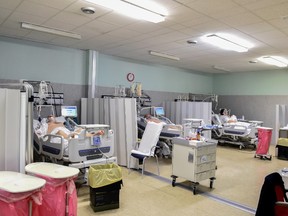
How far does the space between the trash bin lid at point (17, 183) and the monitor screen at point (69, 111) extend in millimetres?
3414

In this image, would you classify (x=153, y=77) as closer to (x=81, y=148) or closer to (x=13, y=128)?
(x=81, y=148)

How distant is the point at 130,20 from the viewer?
3971 millimetres

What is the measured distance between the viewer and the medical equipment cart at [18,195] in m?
1.99

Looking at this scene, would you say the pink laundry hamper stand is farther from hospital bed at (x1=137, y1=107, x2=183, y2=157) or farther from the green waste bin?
the green waste bin

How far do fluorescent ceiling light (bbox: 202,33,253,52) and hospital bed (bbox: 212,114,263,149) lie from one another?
277 centimetres

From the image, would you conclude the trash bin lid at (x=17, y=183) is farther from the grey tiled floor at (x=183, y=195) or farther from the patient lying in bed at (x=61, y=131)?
the patient lying in bed at (x=61, y=131)

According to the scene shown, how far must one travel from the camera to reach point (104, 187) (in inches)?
126

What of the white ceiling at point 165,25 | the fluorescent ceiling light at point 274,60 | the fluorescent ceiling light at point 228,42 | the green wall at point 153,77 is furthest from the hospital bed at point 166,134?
the fluorescent ceiling light at point 274,60

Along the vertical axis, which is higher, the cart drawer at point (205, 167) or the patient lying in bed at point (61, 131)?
the patient lying in bed at point (61, 131)

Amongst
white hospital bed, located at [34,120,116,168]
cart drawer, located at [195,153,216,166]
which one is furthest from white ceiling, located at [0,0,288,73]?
cart drawer, located at [195,153,216,166]

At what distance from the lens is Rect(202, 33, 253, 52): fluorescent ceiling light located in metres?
4.72

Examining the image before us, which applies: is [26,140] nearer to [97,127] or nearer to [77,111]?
[97,127]

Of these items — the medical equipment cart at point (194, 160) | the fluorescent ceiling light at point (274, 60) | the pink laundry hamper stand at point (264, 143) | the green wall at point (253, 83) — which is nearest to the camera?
the medical equipment cart at point (194, 160)

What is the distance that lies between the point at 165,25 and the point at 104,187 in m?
2.79
